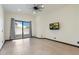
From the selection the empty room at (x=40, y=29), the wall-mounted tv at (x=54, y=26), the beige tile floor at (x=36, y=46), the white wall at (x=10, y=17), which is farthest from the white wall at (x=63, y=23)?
the white wall at (x=10, y=17)

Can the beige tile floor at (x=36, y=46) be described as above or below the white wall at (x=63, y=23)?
below

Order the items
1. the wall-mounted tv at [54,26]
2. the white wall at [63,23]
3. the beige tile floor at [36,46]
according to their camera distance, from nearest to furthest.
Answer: the beige tile floor at [36,46] → the white wall at [63,23] → the wall-mounted tv at [54,26]

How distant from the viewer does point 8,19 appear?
302 centimetres

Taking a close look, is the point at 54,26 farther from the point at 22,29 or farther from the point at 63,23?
the point at 22,29

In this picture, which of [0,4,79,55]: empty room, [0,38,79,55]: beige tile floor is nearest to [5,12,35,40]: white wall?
[0,4,79,55]: empty room

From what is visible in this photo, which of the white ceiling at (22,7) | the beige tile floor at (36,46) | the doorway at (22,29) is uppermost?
the white ceiling at (22,7)

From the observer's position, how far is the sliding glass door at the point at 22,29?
9.27 ft

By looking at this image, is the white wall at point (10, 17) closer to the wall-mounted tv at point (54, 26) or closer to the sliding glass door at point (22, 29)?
the sliding glass door at point (22, 29)

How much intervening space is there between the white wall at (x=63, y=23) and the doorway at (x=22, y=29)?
655 millimetres

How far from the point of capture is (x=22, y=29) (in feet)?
9.20

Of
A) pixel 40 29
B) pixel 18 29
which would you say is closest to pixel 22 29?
pixel 18 29
